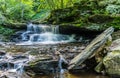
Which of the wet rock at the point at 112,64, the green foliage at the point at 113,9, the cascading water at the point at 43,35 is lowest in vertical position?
the cascading water at the point at 43,35

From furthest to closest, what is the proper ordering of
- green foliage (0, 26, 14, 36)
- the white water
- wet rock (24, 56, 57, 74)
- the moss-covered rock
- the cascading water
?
green foliage (0, 26, 14, 36)
the cascading water
wet rock (24, 56, 57, 74)
the white water
the moss-covered rock

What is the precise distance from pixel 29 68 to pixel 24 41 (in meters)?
8.48

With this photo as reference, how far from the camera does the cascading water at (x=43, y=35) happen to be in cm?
1695

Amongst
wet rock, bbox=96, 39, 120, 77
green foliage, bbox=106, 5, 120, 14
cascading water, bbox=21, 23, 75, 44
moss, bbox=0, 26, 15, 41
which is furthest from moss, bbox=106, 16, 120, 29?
moss, bbox=0, 26, 15, 41

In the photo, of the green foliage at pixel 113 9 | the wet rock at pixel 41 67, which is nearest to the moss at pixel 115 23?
the green foliage at pixel 113 9

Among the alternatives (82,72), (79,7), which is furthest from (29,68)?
(79,7)

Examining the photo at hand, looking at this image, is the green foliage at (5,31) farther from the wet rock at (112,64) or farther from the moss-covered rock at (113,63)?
the moss-covered rock at (113,63)

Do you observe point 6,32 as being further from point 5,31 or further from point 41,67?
point 41,67

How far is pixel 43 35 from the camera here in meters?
17.7

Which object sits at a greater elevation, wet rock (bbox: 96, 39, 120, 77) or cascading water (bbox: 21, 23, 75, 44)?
wet rock (bbox: 96, 39, 120, 77)

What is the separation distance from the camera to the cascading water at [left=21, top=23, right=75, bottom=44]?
668 inches

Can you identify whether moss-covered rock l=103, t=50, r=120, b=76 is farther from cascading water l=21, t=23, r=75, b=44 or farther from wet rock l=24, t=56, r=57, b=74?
cascading water l=21, t=23, r=75, b=44

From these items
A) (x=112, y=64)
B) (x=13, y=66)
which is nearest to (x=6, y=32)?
(x=13, y=66)

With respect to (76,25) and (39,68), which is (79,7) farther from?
(39,68)
